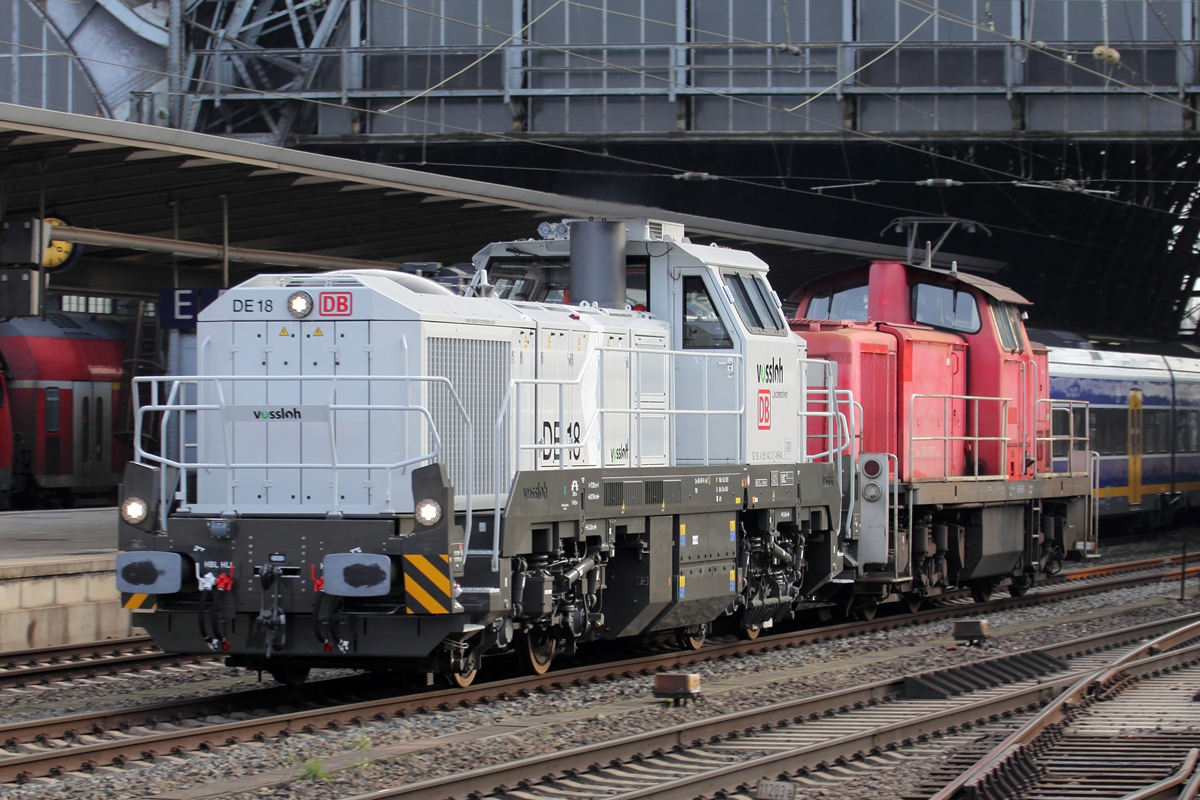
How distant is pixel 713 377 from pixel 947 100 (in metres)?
23.3

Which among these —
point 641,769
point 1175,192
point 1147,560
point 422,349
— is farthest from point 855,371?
point 1175,192

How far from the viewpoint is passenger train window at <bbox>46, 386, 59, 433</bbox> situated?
22.5 metres

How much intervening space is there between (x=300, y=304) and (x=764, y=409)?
439cm

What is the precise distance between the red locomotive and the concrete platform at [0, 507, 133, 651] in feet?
21.8

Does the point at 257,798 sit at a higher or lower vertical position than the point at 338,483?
lower

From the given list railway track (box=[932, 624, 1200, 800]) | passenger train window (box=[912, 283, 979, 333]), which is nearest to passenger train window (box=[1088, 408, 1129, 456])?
passenger train window (box=[912, 283, 979, 333])

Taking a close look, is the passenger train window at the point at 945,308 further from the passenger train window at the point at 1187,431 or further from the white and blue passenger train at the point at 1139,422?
the passenger train window at the point at 1187,431

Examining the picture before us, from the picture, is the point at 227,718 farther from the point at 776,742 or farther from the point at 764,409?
the point at 764,409

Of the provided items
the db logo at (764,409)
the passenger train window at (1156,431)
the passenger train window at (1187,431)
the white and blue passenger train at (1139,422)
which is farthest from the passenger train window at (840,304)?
the passenger train window at (1187,431)

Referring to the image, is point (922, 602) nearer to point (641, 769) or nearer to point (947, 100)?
point (641, 769)

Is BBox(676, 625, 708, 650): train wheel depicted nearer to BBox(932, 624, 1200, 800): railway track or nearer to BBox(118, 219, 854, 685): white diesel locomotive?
BBox(118, 219, 854, 685): white diesel locomotive

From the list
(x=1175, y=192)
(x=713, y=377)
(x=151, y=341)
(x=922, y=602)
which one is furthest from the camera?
(x=1175, y=192)

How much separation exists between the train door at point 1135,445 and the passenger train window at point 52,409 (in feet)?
60.4

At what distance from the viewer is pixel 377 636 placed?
8.29 m
